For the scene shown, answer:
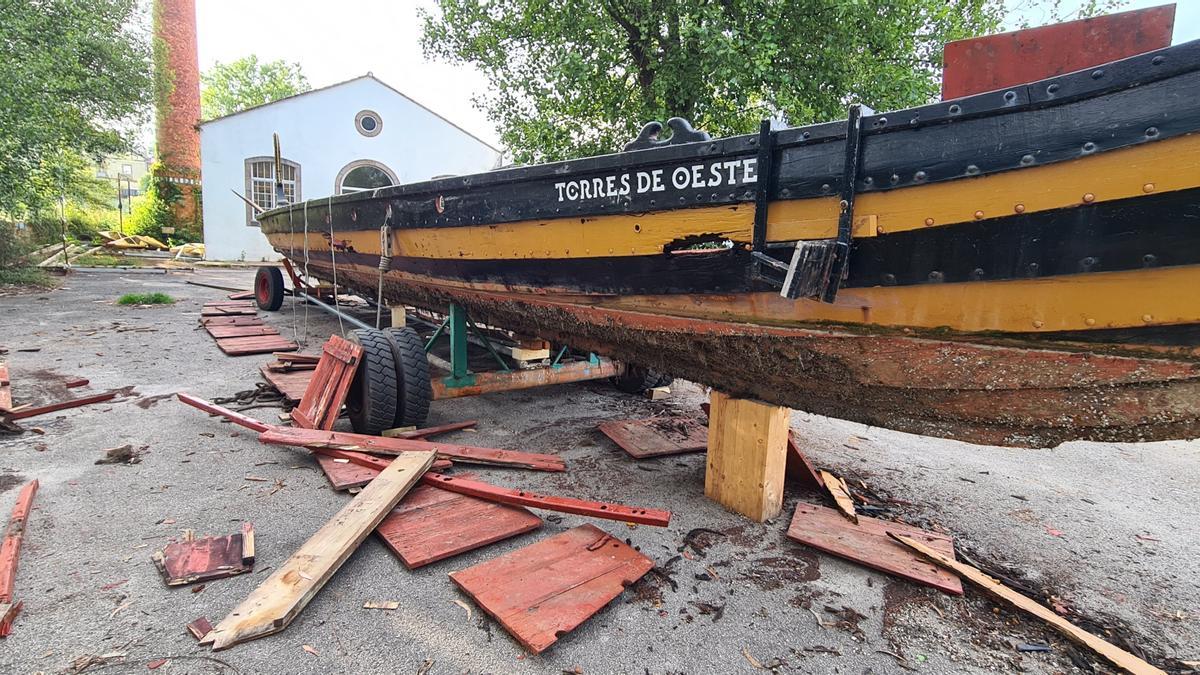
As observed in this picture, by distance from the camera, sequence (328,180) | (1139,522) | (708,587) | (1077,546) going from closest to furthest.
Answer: (708,587) → (1077,546) → (1139,522) → (328,180)

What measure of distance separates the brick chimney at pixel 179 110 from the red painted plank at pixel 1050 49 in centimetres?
2641

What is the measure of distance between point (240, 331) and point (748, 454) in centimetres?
688

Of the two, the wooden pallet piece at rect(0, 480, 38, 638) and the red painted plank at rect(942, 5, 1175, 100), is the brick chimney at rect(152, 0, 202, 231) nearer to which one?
the wooden pallet piece at rect(0, 480, 38, 638)

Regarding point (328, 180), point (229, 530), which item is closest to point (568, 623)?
point (229, 530)

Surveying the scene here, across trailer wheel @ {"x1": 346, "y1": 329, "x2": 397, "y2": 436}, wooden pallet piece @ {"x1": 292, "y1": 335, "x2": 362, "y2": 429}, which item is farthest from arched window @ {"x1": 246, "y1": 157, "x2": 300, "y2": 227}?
trailer wheel @ {"x1": 346, "y1": 329, "x2": 397, "y2": 436}

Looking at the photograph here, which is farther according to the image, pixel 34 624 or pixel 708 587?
pixel 708 587

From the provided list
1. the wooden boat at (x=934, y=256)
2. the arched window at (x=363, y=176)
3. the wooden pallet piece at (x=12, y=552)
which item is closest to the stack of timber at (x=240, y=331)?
the wooden pallet piece at (x=12, y=552)

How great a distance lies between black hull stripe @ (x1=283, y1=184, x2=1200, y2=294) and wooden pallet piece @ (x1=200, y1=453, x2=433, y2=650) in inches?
61.2

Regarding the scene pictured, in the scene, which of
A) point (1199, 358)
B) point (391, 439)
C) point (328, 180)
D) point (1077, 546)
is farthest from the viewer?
point (328, 180)

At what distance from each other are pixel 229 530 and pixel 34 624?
0.68m

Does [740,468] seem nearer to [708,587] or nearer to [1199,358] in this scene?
[708,587]

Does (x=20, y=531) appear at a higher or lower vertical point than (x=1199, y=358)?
lower

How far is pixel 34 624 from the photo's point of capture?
1802 millimetres

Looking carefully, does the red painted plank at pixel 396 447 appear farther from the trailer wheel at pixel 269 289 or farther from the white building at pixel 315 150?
the white building at pixel 315 150
